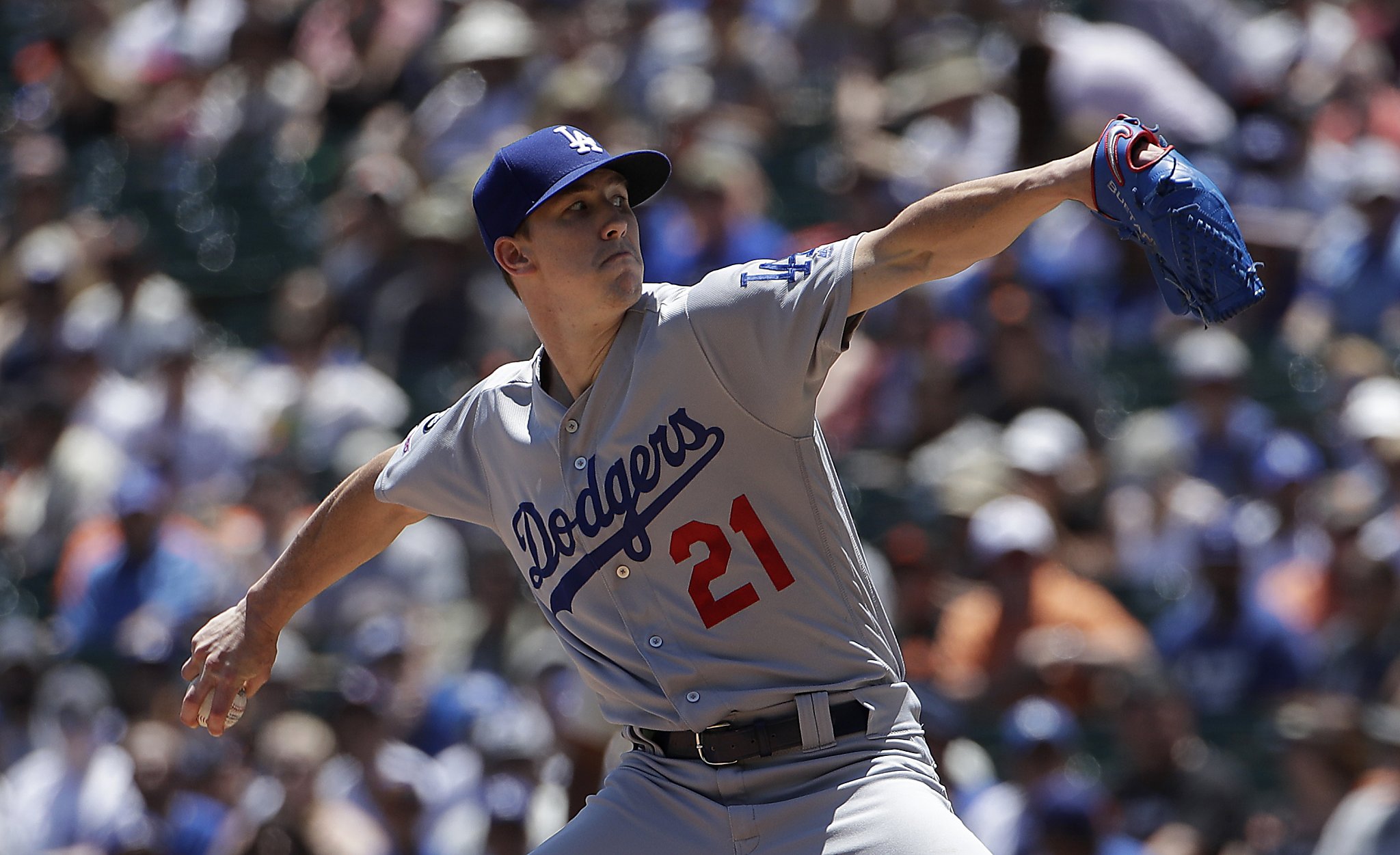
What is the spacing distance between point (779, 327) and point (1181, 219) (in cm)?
73

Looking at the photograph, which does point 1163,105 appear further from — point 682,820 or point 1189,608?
point 682,820

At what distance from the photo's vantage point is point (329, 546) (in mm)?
3990

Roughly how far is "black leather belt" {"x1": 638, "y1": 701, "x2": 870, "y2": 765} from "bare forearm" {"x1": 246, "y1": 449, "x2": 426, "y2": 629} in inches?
33.9

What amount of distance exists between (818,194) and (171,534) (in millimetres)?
3775

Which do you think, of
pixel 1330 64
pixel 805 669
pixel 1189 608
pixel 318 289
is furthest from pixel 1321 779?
pixel 318 289

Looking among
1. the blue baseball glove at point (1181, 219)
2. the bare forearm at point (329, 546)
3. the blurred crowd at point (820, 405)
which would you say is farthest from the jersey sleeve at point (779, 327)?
the blurred crowd at point (820, 405)

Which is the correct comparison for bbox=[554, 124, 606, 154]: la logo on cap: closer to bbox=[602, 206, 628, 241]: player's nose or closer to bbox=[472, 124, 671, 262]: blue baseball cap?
bbox=[472, 124, 671, 262]: blue baseball cap

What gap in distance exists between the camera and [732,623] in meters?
3.51

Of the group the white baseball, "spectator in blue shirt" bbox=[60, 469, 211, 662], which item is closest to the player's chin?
the white baseball

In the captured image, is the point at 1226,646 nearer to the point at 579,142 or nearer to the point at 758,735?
the point at 758,735

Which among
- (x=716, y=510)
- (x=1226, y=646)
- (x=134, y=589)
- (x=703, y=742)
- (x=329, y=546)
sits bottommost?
(x=1226, y=646)

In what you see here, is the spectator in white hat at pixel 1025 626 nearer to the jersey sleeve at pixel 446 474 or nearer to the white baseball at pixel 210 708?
the jersey sleeve at pixel 446 474

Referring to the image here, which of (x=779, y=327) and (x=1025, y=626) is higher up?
(x=779, y=327)

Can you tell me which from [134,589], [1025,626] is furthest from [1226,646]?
[134,589]
